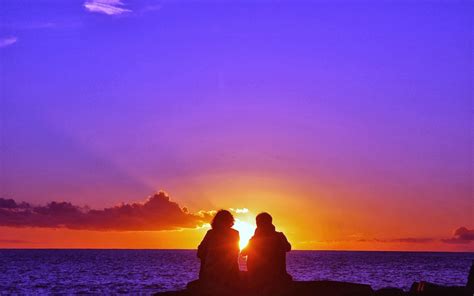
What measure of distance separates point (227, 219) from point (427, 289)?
5567 millimetres

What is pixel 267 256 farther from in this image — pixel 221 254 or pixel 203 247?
pixel 203 247

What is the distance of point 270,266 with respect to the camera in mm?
16938

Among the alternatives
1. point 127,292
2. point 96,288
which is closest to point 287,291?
point 127,292

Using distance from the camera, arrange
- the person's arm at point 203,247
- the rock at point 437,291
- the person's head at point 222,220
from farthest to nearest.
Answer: the rock at point 437,291
the person's arm at point 203,247
the person's head at point 222,220

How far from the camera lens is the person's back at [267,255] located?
55.4 ft

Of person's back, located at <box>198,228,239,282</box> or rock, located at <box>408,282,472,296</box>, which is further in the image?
rock, located at <box>408,282,472,296</box>

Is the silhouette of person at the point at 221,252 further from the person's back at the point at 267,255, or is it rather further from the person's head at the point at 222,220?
the person's back at the point at 267,255

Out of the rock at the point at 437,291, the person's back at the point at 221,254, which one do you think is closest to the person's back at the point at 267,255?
the person's back at the point at 221,254

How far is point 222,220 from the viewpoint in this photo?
1648 centimetres

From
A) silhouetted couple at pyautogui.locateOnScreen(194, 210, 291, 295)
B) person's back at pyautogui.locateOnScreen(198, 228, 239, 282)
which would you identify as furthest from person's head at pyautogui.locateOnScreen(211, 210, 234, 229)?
person's back at pyautogui.locateOnScreen(198, 228, 239, 282)

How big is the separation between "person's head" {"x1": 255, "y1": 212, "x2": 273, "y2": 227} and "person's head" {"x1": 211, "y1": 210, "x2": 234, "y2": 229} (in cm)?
72

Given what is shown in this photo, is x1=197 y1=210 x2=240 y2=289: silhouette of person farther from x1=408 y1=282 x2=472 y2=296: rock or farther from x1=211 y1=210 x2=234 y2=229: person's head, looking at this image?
x1=408 y1=282 x2=472 y2=296: rock

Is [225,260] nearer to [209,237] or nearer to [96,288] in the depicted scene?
[209,237]

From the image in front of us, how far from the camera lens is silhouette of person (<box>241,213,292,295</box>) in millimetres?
16891
